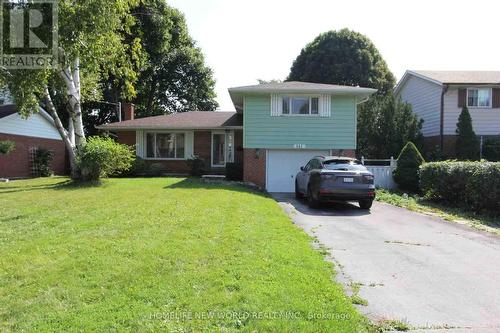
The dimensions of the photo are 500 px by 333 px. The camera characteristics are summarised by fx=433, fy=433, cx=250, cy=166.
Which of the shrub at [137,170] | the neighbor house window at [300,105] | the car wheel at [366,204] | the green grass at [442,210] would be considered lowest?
the green grass at [442,210]

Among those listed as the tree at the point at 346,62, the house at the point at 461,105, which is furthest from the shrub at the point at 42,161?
the tree at the point at 346,62

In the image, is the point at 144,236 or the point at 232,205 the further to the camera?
the point at 232,205

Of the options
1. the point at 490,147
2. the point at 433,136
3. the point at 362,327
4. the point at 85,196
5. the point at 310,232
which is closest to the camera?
the point at 362,327

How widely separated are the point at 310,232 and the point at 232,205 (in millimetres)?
3154

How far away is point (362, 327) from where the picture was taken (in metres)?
4.17

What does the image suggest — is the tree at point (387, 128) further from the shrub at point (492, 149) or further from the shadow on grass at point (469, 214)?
the shadow on grass at point (469, 214)

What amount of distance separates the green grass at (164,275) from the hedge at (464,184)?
6.43m

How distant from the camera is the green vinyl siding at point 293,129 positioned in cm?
1895

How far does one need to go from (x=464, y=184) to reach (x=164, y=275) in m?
11.3

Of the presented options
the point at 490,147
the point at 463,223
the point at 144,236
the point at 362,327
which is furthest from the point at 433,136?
the point at 362,327

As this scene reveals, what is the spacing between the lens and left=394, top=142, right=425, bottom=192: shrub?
1827 centimetres

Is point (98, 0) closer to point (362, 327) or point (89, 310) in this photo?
point (89, 310)

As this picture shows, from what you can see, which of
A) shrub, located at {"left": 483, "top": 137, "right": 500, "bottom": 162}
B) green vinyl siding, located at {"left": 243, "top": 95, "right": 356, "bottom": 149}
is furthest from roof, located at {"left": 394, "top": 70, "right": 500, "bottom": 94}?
green vinyl siding, located at {"left": 243, "top": 95, "right": 356, "bottom": 149}

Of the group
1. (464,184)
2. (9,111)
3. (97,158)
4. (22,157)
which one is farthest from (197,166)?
(464,184)
